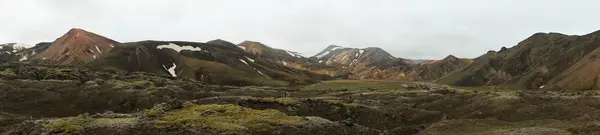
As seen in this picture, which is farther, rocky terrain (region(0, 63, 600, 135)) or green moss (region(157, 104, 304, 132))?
green moss (region(157, 104, 304, 132))

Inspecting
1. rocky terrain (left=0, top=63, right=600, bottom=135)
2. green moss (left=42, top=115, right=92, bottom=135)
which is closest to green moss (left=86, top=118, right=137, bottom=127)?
rocky terrain (left=0, top=63, right=600, bottom=135)

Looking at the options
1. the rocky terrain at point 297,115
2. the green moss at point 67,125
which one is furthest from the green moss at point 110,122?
the green moss at point 67,125

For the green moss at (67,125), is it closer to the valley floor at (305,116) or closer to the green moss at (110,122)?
the valley floor at (305,116)

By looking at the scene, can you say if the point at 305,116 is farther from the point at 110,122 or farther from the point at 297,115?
the point at 110,122

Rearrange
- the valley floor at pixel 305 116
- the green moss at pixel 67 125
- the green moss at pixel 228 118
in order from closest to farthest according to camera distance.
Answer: the green moss at pixel 67 125 < the valley floor at pixel 305 116 < the green moss at pixel 228 118

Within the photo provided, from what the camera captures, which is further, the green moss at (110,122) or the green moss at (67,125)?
the green moss at (110,122)

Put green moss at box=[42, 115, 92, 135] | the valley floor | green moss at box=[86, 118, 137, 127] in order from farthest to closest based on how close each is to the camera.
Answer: the valley floor, green moss at box=[86, 118, 137, 127], green moss at box=[42, 115, 92, 135]

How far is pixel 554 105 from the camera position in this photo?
6931 cm

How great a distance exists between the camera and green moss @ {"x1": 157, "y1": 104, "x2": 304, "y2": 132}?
51.8m

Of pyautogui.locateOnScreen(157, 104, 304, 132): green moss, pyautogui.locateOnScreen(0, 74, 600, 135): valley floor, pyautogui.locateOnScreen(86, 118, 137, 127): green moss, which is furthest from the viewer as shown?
pyautogui.locateOnScreen(157, 104, 304, 132): green moss

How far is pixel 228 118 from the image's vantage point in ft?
182

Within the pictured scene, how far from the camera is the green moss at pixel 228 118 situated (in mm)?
51756

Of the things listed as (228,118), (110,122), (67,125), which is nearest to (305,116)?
(228,118)

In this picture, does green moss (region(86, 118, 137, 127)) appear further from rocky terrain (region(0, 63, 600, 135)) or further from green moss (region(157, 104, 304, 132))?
green moss (region(157, 104, 304, 132))
